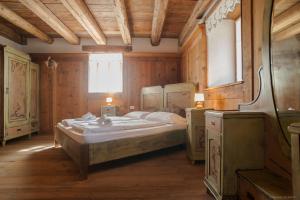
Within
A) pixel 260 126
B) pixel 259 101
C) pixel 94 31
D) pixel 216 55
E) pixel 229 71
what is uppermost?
pixel 94 31

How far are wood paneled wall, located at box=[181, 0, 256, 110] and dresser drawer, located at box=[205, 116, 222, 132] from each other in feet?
1.94

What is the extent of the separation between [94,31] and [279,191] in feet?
15.6

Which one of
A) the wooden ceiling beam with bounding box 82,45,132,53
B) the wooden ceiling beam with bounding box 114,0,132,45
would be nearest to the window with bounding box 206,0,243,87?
the wooden ceiling beam with bounding box 114,0,132,45

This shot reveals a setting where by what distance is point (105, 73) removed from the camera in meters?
6.09

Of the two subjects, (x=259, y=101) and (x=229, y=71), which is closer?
(x=259, y=101)

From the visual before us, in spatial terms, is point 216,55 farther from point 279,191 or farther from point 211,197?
point 279,191

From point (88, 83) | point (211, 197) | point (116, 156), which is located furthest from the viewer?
point (88, 83)

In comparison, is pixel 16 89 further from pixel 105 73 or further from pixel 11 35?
pixel 105 73

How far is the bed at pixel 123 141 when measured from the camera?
8.68ft

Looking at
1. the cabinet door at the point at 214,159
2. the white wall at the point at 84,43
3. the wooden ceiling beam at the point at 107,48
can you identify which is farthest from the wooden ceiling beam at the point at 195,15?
the cabinet door at the point at 214,159

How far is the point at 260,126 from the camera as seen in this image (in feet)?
5.55

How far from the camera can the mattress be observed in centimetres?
269

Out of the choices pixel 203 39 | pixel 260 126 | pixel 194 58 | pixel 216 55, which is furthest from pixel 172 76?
pixel 260 126

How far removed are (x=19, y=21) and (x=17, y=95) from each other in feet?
5.53
